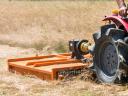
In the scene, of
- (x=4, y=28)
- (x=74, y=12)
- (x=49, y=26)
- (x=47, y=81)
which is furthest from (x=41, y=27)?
(x=47, y=81)

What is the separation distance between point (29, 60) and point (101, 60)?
2225 millimetres

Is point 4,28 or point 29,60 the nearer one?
point 29,60

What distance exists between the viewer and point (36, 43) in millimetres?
14922

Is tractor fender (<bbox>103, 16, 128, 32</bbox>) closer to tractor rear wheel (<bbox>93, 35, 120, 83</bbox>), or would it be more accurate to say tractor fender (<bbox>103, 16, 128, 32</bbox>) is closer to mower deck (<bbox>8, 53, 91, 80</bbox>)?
tractor rear wheel (<bbox>93, 35, 120, 83</bbox>)

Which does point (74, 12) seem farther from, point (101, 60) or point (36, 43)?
point (101, 60)

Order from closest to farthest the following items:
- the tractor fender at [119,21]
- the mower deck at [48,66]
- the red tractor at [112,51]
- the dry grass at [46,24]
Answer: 1. the red tractor at [112,51]
2. the tractor fender at [119,21]
3. the mower deck at [48,66]
4. the dry grass at [46,24]

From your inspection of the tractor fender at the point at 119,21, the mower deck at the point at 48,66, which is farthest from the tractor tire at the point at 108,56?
the mower deck at the point at 48,66

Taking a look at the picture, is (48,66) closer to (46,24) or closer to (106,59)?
(106,59)

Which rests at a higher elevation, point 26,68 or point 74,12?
point 74,12

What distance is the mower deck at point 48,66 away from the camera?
8211 millimetres

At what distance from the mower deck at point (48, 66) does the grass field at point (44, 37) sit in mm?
145

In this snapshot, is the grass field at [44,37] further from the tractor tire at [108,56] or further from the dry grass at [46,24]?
the tractor tire at [108,56]

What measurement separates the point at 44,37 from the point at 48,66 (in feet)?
23.8

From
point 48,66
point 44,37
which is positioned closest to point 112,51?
point 48,66
